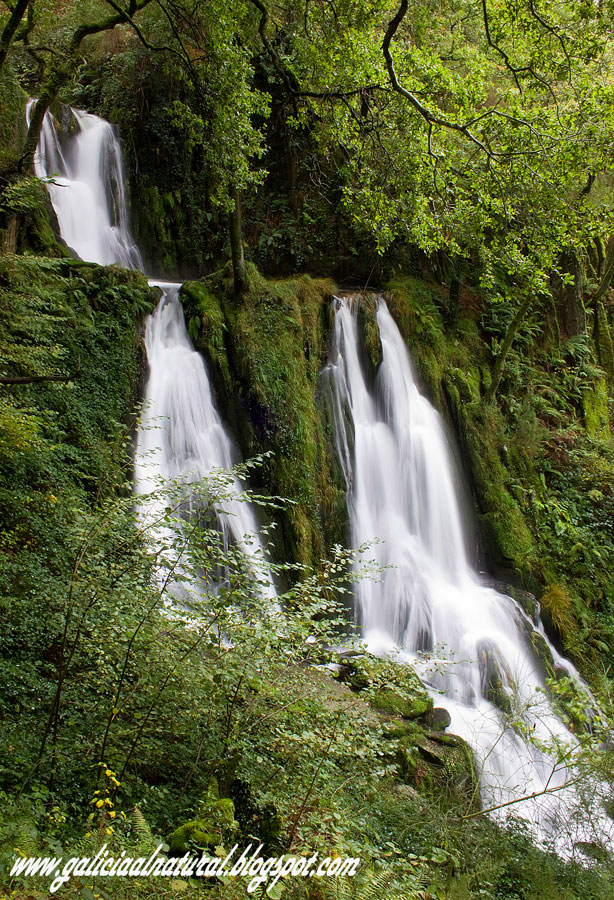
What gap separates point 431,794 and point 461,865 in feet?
3.17

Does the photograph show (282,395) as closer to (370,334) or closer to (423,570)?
(370,334)

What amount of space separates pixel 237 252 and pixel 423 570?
670 centimetres

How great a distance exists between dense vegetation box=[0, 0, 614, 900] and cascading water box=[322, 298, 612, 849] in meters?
0.44

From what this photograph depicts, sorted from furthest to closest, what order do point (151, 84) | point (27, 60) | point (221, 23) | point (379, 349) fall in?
point (27, 60) < point (151, 84) < point (379, 349) < point (221, 23)

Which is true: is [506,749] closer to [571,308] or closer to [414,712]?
[414,712]

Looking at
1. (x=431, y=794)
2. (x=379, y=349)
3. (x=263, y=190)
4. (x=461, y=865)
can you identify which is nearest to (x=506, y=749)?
(x=431, y=794)

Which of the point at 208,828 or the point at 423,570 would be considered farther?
the point at 423,570

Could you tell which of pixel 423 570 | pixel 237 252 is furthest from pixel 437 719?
pixel 237 252

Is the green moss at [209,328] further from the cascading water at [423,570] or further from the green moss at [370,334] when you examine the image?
the green moss at [370,334]

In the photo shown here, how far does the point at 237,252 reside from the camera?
9.76 m

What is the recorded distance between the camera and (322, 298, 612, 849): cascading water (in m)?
7.34

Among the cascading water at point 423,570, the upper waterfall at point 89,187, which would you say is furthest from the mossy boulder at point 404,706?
the upper waterfall at point 89,187

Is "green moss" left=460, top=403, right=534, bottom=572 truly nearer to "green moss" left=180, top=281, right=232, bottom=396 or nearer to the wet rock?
the wet rock

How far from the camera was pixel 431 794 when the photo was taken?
5.27 metres
